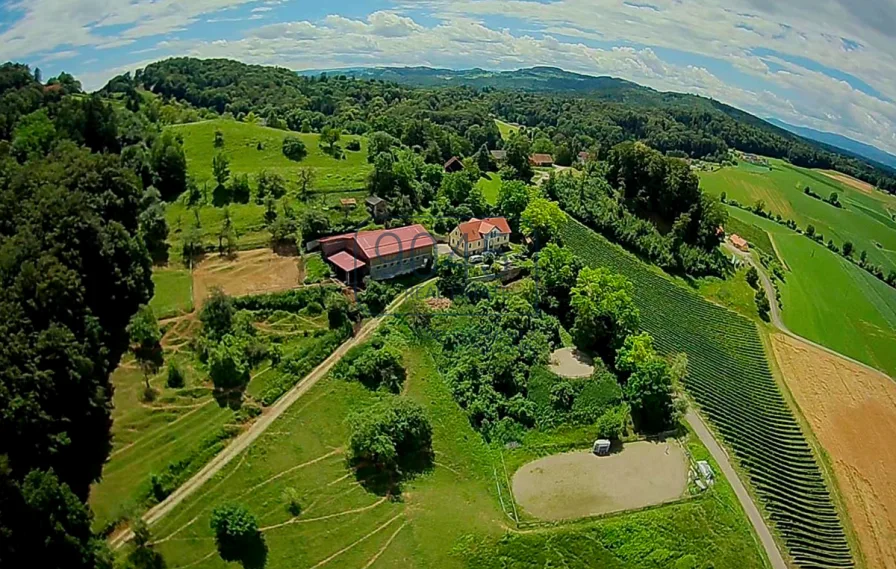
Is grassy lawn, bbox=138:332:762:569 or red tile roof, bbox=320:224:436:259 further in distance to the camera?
red tile roof, bbox=320:224:436:259

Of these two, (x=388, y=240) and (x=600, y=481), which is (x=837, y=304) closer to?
(x=600, y=481)

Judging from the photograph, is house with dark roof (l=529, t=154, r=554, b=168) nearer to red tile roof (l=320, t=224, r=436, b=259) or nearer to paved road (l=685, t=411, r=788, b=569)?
red tile roof (l=320, t=224, r=436, b=259)

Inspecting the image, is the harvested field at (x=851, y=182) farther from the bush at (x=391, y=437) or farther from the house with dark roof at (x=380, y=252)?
the bush at (x=391, y=437)

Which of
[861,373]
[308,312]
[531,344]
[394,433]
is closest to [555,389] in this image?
[531,344]

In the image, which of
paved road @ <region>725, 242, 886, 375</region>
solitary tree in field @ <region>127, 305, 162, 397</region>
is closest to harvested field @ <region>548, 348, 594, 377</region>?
paved road @ <region>725, 242, 886, 375</region>

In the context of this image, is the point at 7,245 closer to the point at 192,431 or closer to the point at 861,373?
the point at 192,431

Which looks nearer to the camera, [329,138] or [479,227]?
[479,227]

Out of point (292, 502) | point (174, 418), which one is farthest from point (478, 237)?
point (292, 502)
